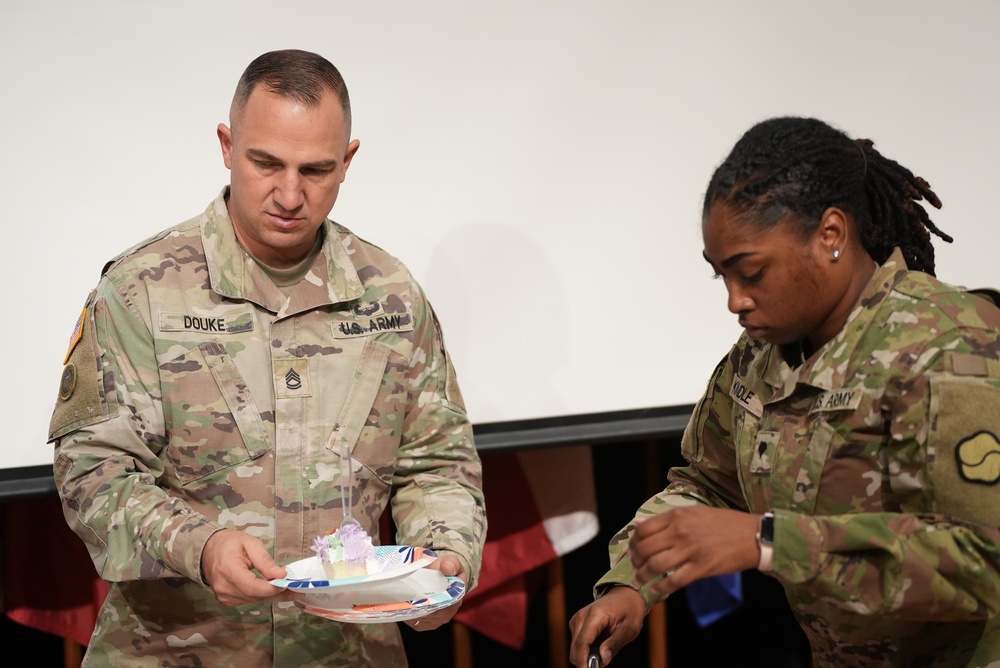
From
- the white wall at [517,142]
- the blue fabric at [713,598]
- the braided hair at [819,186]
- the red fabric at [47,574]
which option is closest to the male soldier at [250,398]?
the white wall at [517,142]

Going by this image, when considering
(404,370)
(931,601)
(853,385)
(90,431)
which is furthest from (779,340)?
(90,431)

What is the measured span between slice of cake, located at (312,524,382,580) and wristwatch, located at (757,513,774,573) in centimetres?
58

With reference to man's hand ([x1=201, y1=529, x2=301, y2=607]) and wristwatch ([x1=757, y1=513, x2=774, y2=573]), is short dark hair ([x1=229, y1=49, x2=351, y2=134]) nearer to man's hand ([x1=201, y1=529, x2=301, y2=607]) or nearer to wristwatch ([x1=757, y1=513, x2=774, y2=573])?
man's hand ([x1=201, y1=529, x2=301, y2=607])

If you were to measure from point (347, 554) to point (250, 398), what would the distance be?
0.36 metres

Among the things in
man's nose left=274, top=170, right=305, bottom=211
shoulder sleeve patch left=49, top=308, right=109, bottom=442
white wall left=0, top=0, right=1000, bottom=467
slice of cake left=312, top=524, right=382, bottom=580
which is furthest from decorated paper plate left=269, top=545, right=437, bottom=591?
white wall left=0, top=0, right=1000, bottom=467

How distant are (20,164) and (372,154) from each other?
0.75 meters

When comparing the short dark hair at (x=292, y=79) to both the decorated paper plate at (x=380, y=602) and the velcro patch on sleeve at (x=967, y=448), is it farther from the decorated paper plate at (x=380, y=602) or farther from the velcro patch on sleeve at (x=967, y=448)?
the velcro patch on sleeve at (x=967, y=448)

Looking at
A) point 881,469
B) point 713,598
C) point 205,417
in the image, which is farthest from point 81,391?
point 713,598

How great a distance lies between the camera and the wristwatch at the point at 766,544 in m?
1.34

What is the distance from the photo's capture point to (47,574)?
8.68 feet

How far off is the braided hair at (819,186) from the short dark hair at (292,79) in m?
0.69

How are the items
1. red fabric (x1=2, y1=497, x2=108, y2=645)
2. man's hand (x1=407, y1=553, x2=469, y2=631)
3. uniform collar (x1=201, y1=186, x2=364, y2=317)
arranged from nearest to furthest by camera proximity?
man's hand (x1=407, y1=553, x2=469, y2=631) → uniform collar (x1=201, y1=186, x2=364, y2=317) → red fabric (x1=2, y1=497, x2=108, y2=645)

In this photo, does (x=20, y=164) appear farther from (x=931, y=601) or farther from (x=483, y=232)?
(x=931, y=601)

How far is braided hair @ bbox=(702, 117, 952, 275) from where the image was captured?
151 centimetres
